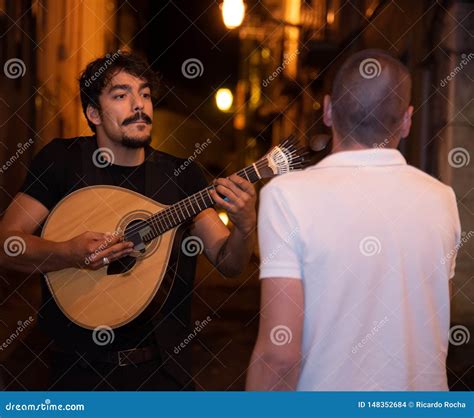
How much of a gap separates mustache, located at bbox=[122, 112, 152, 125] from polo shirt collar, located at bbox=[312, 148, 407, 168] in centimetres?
113

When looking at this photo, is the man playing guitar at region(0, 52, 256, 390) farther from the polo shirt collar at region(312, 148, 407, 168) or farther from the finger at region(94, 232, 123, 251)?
the polo shirt collar at region(312, 148, 407, 168)

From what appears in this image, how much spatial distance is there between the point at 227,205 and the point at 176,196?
313mm

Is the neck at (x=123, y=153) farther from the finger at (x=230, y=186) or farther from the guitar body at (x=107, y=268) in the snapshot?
the finger at (x=230, y=186)

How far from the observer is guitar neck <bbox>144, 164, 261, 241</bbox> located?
271 cm

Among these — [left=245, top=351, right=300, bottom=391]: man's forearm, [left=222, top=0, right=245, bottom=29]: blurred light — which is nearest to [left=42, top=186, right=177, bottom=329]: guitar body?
[left=245, top=351, right=300, bottom=391]: man's forearm

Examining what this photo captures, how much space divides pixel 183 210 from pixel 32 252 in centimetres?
55

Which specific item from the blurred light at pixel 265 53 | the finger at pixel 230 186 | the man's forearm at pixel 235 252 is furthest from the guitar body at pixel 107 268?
the blurred light at pixel 265 53

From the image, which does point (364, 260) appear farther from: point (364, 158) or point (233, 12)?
point (233, 12)

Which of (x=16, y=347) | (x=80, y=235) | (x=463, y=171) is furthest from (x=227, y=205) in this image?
(x=16, y=347)

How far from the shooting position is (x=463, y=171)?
4441mm

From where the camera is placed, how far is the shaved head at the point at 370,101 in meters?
1.92

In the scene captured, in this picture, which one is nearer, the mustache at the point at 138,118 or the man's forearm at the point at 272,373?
the man's forearm at the point at 272,373

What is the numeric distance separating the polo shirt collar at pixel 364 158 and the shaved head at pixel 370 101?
0.03 meters

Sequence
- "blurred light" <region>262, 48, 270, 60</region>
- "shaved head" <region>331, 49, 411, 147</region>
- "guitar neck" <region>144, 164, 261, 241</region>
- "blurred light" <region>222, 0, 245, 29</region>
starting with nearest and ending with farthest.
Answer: "shaved head" <region>331, 49, 411, 147</region>, "guitar neck" <region>144, 164, 261, 241</region>, "blurred light" <region>222, 0, 245, 29</region>, "blurred light" <region>262, 48, 270, 60</region>
